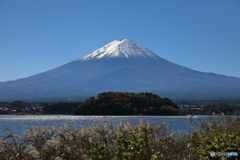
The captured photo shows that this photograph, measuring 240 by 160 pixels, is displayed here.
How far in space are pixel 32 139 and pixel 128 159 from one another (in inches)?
93.9

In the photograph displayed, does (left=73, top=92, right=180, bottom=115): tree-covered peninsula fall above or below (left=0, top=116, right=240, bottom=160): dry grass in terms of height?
above

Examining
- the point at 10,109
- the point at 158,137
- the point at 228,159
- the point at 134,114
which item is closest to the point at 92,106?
the point at 134,114

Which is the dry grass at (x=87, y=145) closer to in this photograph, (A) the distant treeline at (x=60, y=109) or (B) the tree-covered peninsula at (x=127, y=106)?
(B) the tree-covered peninsula at (x=127, y=106)

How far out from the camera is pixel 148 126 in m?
8.59

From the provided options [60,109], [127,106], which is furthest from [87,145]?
[60,109]

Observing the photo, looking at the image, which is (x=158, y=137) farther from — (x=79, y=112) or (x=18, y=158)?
(x=79, y=112)

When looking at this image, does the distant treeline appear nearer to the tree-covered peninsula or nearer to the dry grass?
the tree-covered peninsula

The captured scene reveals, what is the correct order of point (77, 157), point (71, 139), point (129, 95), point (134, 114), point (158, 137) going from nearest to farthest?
1. point (77, 157)
2. point (71, 139)
3. point (158, 137)
4. point (134, 114)
5. point (129, 95)

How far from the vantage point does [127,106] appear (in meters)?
58.5

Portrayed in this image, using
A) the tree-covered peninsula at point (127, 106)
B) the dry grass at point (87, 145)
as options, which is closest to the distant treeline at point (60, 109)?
the tree-covered peninsula at point (127, 106)

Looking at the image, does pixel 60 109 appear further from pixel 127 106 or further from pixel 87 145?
pixel 87 145

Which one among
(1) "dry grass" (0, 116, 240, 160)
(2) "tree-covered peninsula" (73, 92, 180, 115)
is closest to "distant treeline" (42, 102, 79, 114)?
(2) "tree-covered peninsula" (73, 92, 180, 115)

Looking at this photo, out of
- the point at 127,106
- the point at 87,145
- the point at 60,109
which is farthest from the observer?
the point at 60,109

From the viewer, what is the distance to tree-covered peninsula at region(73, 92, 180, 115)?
58.4 metres
